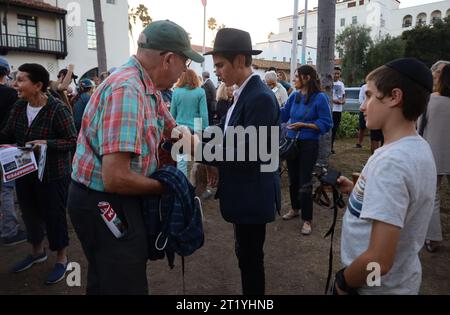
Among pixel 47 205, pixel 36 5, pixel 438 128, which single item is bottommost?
pixel 47 205

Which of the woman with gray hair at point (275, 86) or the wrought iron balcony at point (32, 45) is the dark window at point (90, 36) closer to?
the wrought iron balcony at point (32, 45)

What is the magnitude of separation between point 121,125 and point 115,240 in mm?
608

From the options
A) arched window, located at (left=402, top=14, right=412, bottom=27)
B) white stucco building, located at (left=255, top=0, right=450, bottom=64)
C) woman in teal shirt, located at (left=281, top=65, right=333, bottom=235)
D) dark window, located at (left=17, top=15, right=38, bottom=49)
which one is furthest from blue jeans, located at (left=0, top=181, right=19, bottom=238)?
arched window, located at (left=402, top=14, right=412, bottom=27)

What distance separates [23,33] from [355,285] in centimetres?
2853

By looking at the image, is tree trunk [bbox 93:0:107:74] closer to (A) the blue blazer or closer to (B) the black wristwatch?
(A) the blue blazer

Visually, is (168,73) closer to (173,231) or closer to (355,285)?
(173,231)

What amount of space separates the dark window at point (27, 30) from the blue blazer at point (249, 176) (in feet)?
87.7

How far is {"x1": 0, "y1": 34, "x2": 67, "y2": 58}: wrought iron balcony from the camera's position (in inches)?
880

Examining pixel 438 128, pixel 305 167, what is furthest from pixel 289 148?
pixel 438 128

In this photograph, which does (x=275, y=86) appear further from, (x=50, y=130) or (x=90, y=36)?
(x=90, y=36)

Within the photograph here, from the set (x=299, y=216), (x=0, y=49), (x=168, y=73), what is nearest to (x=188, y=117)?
(x=299, y=216)

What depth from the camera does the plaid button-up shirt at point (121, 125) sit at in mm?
1516

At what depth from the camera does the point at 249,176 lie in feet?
7.48

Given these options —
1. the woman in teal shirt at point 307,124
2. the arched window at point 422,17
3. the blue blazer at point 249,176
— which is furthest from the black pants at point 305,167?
the arched window at point 422,17
